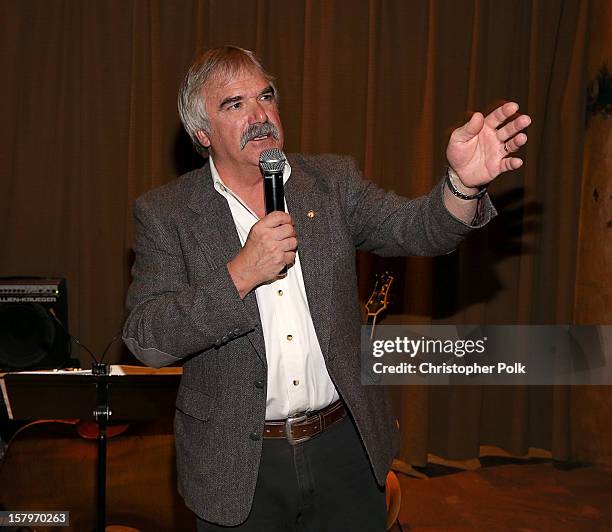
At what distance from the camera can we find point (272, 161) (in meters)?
1.54

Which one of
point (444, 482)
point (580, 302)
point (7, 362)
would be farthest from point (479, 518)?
point (7, 362)

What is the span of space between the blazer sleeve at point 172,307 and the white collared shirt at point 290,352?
127 millimetres

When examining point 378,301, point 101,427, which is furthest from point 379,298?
point 101,427

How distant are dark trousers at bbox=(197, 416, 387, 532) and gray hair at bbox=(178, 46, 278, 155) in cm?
79

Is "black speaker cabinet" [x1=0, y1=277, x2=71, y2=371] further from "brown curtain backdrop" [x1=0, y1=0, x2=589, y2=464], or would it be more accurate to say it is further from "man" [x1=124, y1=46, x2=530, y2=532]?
"man" [x1=124, y1=46, x2=530, y2=532]

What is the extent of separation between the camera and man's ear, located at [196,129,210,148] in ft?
5.95

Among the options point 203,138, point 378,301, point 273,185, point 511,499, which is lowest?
point 511,499

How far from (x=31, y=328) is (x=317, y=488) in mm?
1692

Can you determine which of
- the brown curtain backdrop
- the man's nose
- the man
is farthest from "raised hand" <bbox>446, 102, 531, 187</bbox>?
the brown curtain backdrop

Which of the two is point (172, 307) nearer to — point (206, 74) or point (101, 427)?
point (206, 74)

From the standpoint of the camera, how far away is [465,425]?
3898mm

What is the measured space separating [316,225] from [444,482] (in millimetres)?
2412

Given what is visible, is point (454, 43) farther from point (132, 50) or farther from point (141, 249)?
point (141, 249)

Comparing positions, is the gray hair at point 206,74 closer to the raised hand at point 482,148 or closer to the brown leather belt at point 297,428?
the raised hand at point 482,148
